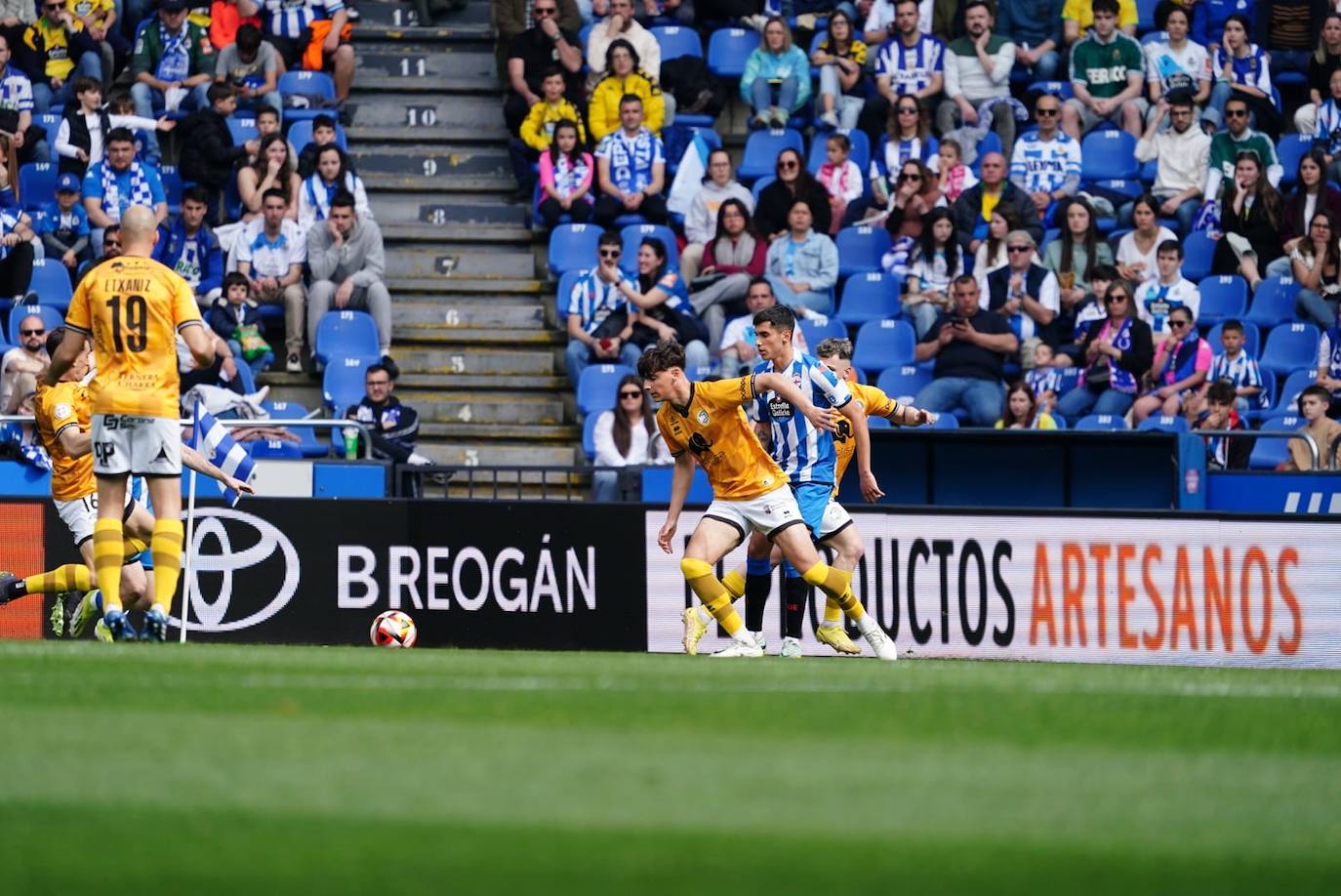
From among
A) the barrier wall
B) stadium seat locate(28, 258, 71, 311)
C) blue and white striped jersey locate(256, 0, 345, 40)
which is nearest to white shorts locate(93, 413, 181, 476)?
the barrier wall

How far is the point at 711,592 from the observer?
39.7 feet

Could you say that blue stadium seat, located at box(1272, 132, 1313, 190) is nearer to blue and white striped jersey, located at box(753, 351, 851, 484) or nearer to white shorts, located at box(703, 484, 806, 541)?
blue and white striped jersey, located at box(753, 351, 851, 484)

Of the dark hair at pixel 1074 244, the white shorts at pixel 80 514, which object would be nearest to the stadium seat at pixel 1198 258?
the dark hair at pixel 1074 244

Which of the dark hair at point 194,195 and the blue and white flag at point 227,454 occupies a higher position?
the dark hair at point 194,195

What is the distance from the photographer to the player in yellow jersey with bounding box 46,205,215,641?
393 inches

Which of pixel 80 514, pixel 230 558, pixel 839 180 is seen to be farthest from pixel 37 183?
pixel 839 180

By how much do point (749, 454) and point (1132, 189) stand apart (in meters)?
9.38

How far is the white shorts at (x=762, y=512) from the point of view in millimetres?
12133

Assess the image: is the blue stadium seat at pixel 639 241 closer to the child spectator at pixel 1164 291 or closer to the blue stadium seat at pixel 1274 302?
the child spectator at pixel 1164 291

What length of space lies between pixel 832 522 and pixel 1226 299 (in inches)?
305

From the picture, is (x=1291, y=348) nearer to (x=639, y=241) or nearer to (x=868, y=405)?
(x=639, y=241)

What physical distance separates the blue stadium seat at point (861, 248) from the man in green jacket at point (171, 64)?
262 inches

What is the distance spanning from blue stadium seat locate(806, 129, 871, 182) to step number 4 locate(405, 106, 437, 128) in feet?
13.7

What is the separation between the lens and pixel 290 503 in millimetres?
15102
